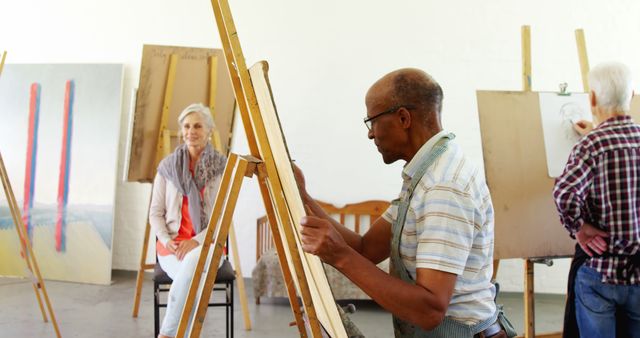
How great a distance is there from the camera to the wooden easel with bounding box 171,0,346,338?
144 cm

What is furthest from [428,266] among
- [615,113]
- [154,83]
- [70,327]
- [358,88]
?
[358,88]

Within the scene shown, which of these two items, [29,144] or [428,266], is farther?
[29,144]

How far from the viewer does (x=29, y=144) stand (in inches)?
211

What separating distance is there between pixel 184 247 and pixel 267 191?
4.69 ft

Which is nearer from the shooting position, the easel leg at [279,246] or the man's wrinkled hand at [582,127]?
the easel leg at [279,246]

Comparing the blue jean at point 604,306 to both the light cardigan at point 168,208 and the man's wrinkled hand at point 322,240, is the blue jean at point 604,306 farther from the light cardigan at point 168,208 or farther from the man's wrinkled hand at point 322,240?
the light cardigan at point 168,208

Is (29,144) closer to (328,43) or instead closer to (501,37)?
(328,43)

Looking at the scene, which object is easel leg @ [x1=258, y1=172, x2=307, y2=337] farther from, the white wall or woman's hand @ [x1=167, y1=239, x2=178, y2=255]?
the white wall

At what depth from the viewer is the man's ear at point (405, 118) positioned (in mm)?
1420

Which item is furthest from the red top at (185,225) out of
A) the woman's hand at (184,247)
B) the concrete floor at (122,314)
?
the concrete floor at (122,314)

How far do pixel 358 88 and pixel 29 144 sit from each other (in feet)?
9.68

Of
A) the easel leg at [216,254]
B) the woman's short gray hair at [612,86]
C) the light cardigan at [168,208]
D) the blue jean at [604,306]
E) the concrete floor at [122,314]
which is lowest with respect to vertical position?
the concrete floor at [122,314]

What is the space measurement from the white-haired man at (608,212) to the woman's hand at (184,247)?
5.96 feet

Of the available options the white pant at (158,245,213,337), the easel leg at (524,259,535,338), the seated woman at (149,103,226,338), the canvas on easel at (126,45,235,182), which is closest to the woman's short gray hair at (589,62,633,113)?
the easel leg at (524,259,535,338)
